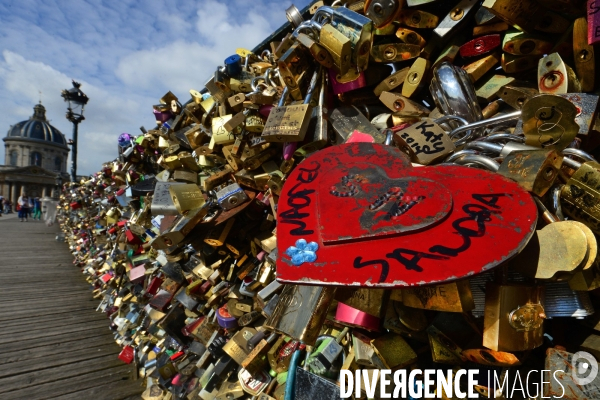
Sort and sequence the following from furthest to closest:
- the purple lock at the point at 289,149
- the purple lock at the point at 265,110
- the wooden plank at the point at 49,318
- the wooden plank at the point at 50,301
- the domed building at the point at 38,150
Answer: the domed building at the point at 38,150 → the wooden plank at the point at 50,301 → the wooden plank at the point at 49,318 → the purple lock at the point at 265,110 → the purple lock at the point at 289,149

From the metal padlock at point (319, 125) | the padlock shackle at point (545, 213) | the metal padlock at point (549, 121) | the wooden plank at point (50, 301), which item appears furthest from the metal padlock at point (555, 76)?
the wooden plank at point (50, 301)

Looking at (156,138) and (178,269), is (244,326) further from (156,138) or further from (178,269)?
(156,138)

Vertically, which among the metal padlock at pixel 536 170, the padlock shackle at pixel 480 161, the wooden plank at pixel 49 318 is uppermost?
the padlock shackle at pixel 480 161

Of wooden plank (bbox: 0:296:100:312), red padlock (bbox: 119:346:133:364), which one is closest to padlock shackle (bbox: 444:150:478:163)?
red padlock (bbox: 119:346:133:364)

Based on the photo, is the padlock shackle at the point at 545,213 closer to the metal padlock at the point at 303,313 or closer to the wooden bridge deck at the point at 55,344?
the metal padlock at the point at 303,313

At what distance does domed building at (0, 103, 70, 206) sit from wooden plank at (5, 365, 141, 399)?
64.8m

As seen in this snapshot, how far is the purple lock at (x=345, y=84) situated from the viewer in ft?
3.60

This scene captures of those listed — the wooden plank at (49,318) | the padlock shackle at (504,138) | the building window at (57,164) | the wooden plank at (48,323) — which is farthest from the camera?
the building window at (57,164)

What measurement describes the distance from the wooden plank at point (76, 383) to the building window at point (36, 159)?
253ft


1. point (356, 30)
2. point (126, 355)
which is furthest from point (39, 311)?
point (356, 30)

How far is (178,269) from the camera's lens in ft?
7.17

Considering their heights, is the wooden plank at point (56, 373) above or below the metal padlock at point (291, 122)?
below

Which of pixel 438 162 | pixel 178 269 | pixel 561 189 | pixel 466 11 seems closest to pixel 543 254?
pixel 561 189

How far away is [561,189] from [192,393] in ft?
6.42
